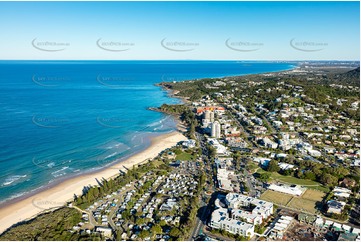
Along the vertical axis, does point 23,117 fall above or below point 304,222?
above

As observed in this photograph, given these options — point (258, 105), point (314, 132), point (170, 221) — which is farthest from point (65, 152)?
point (258, 105)

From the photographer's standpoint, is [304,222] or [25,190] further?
[25,190]

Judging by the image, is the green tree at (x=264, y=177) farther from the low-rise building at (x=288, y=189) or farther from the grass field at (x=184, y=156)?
the grass field at (x=184, y=156)

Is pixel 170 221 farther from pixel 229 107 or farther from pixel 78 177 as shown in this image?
pixel 229 107

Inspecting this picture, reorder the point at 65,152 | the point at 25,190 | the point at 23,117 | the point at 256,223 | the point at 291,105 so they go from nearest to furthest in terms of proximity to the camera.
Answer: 1. the point at 256,223
2. the point at 25,190
3. the point at 65,152
4. the point at 23,117
5. the point at 291,105

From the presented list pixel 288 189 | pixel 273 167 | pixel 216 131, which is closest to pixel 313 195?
pixel 288 189

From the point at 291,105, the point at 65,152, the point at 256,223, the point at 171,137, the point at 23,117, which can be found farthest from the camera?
the point at 291,105
